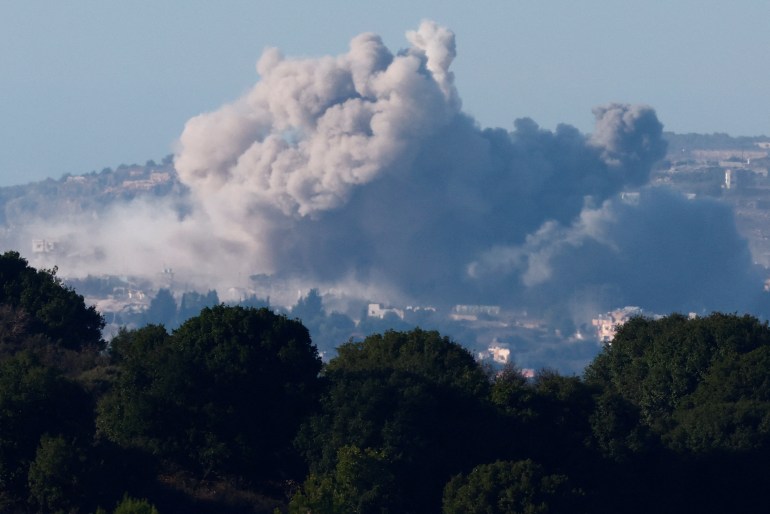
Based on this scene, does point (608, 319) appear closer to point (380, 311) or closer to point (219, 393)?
point (380, 311)

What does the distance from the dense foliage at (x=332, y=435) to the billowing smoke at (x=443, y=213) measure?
76.0 metres

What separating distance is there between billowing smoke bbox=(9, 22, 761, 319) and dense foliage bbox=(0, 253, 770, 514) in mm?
75980

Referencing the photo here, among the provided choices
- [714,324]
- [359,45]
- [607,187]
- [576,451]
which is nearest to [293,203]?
[359,45]

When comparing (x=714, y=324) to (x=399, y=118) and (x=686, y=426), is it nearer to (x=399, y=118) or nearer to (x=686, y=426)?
(x=686, y=426)

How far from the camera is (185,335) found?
29.7 m

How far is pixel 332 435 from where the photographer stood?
26781 millimetres

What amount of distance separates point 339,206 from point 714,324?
3511 inches

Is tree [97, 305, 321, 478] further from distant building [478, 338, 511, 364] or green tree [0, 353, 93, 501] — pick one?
distant building [478, 338, 511, 364]

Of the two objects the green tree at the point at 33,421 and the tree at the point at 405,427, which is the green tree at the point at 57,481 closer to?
the green tree at the point at 33,421

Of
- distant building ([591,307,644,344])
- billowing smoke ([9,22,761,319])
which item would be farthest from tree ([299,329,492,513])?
distant building ([591,307,644,344])

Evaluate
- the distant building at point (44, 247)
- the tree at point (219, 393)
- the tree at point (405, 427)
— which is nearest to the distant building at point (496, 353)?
the distant building at point (44, 247)

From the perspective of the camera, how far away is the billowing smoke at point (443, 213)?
112 metres

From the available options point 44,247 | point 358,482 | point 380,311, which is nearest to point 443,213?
point 380,311

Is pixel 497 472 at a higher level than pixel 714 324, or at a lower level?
lower
